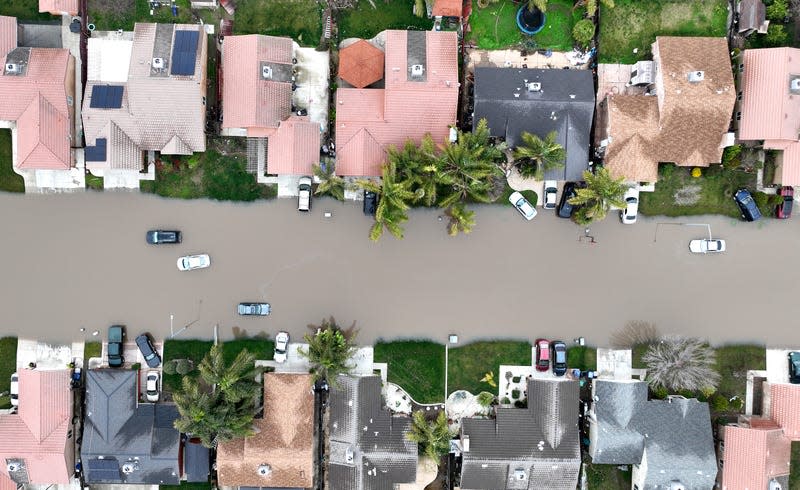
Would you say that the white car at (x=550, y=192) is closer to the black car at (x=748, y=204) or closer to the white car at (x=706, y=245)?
the white car at (x=706, y=245)

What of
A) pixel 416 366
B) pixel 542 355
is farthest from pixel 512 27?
pixel 416 366

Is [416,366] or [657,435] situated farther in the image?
[416,366]

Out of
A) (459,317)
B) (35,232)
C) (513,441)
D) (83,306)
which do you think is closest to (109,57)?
(35,232)

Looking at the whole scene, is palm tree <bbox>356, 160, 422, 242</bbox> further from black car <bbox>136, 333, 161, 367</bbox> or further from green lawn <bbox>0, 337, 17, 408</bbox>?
green lawn <bbox>0, 337, 17, 408</bbox>

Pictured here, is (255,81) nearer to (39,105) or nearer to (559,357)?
(39,105)

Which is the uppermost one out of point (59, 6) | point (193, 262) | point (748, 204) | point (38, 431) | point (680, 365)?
point (59, 6)

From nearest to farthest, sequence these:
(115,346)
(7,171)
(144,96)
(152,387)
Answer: (144,96)
(152,387)
(115,346)
(7,171)
